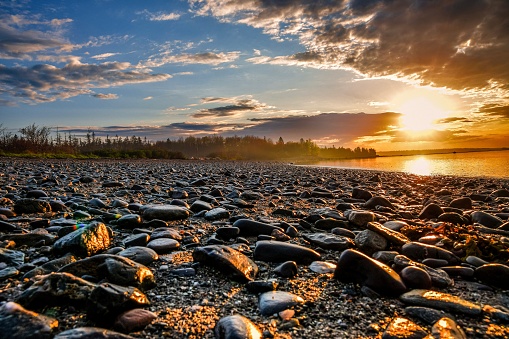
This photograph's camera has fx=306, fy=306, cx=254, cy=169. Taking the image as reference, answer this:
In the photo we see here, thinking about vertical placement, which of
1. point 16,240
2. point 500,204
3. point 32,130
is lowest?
point 500,204

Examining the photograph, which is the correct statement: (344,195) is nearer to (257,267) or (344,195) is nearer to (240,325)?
(257,267)

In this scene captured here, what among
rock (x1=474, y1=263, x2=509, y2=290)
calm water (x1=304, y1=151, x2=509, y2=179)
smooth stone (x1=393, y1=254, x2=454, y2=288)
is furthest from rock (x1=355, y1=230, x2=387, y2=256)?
calm water (x1=304, y1=151, x2=509, y2=179)

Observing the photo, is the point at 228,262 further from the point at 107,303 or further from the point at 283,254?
the point at 107,303

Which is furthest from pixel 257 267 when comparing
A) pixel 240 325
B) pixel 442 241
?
pixel 442 241

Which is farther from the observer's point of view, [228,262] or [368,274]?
[228,262]

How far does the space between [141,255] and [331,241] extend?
78.0 inches

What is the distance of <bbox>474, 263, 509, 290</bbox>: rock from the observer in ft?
7.91

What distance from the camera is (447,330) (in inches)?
66.9

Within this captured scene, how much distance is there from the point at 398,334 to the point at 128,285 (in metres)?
1.72

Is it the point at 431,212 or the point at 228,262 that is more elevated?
the point at 228,262

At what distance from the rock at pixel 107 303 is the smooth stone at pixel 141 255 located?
84cm

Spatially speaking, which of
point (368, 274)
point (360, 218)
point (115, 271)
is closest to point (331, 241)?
point (368, 274)

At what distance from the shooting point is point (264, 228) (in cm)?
383

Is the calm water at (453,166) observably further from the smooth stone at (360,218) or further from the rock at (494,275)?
the rock at (494,275)
